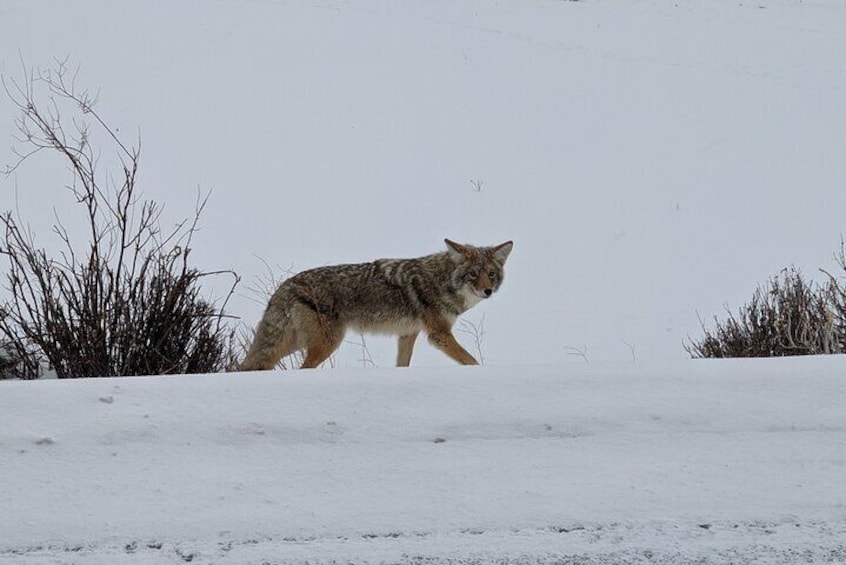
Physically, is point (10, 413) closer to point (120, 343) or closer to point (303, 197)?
point (120, 343)

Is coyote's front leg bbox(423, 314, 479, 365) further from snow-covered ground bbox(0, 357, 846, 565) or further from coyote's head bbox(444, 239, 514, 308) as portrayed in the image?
snow-covered ground bbox(0, 357, 846, 565)

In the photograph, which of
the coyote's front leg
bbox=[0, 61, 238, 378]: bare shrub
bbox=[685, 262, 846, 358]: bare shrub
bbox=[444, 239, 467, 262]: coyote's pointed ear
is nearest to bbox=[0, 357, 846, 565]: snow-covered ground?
bbox=[0, 61, 238, 378]: bare shrub

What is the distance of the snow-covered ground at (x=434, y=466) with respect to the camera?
11.6 feet

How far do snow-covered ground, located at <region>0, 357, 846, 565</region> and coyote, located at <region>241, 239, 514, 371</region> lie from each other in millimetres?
2827

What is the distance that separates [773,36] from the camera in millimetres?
32438

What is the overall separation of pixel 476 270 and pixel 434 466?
412cm

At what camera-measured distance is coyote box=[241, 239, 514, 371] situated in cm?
748

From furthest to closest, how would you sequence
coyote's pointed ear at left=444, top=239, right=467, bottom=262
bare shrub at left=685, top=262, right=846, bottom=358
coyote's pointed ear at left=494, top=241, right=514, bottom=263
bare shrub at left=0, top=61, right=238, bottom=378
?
coyote's pointed ear at left=494, top=241, right=514, bottom=263, coyote's pointed ear at left=444, top=239, right=467, bottom=262, bare shrub at left=685, top=262, right=846, bottom=358, bare shrub at left=0, top=61, right=238, bottom=378

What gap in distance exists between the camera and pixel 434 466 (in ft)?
13.2

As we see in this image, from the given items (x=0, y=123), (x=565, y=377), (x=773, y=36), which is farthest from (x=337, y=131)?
(x=565, y=377)

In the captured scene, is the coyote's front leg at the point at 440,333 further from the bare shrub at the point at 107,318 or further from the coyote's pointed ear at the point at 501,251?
the bare shrub at the point at 107,318

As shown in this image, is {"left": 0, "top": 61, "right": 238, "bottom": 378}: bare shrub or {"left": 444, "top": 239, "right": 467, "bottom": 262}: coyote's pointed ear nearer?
{"left": 0, "top": 61, "right": 238, "bottom": 378}: bare shrub

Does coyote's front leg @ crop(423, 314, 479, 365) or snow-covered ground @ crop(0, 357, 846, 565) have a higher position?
coyote's front leg @ crop(423, 314, 479, 365)

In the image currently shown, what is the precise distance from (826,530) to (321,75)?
87.0 ft
